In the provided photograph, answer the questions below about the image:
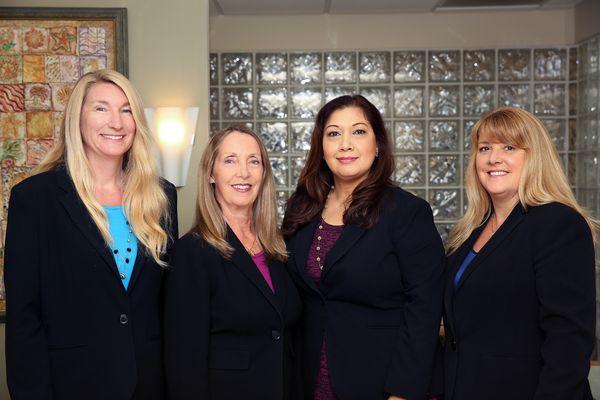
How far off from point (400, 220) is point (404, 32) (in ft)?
11.0

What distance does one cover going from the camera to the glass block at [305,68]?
196 inches

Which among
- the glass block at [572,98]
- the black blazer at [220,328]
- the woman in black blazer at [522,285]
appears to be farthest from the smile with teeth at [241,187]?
the glass block at [572,98]

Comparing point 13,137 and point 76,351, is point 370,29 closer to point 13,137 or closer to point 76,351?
point 13,137

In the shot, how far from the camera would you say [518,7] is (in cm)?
489

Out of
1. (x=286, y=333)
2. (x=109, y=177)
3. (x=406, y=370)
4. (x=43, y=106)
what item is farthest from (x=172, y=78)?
(x=406, y=370)

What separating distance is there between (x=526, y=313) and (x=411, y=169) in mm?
3295

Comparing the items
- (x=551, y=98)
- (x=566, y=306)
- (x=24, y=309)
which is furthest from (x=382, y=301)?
(x=551, y=98)

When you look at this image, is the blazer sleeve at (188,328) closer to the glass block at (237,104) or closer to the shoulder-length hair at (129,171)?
the shoulder-length hair at (129,171)

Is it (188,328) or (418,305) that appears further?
(418,305)

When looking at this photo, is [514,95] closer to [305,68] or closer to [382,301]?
[305,68]

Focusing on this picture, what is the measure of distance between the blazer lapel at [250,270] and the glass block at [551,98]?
12.1ft

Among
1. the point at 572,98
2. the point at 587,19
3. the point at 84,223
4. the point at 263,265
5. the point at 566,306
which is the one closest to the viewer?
the point at 566,306

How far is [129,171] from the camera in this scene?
76.4 inches

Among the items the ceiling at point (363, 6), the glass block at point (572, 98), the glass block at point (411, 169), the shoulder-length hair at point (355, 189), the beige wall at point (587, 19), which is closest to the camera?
the shoulder-length hair at point (355, 189)
